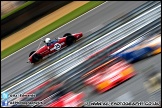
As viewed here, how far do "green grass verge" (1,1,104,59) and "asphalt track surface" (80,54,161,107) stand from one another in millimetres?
9697

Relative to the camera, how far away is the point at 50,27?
2498 centimetres

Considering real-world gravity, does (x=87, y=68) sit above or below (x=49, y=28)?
below

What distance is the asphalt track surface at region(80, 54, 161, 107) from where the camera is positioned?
44.7 feet

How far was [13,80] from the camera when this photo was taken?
2017cm

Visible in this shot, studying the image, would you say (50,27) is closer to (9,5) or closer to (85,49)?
(85,49)

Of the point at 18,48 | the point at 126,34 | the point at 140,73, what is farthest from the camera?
the point at 18,48

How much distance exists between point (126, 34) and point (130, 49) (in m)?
2.83

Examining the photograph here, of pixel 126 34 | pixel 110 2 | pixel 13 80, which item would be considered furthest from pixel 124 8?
pixel 13 80

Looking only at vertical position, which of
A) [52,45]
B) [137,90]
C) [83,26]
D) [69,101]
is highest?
[83,26]

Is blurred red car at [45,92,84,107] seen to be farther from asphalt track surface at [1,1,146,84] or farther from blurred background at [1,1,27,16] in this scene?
blurred background at [1,1,27,16]

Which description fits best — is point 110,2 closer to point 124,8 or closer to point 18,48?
point 124,8

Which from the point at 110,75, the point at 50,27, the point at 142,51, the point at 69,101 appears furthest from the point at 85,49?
the point at 69,101

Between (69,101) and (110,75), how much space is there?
2074 millimetres

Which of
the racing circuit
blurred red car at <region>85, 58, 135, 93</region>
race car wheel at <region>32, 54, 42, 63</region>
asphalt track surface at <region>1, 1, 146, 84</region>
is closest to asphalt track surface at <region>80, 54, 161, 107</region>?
the racing circuit
